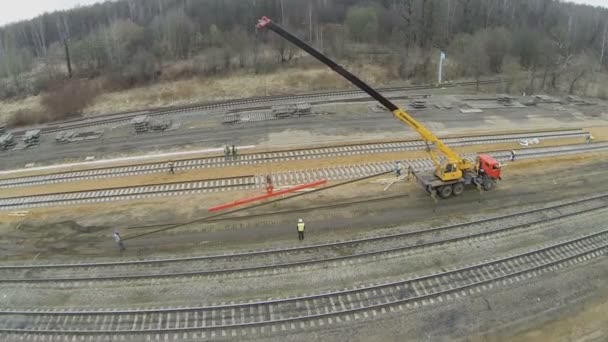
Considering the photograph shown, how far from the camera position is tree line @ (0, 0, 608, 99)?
139 feet

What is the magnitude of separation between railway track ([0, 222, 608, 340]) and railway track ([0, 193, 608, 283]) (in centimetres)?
166

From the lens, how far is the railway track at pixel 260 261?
1512cm

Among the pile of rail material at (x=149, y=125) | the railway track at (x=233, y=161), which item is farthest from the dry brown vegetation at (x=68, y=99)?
the railway track at (x=233, y=161)

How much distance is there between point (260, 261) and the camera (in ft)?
51.2

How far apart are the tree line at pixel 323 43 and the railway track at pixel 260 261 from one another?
26.8 meters

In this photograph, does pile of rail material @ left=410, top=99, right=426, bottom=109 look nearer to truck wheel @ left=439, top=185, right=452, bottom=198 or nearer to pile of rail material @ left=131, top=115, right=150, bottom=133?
truck wheel @ left=439, top=185, right=452, bottom=198

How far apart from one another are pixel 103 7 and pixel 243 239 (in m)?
69.7

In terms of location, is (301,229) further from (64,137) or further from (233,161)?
(64,137)

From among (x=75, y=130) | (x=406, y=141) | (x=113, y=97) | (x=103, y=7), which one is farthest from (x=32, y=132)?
(x=103, y=7)

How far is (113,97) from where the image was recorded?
37906mm

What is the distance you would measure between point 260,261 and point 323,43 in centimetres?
3676

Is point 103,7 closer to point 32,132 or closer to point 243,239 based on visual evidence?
point 32,132

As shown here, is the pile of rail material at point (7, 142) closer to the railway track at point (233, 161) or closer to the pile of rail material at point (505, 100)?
the railway track at point (233, 161)

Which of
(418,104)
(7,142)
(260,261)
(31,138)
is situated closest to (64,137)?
(31,138)
